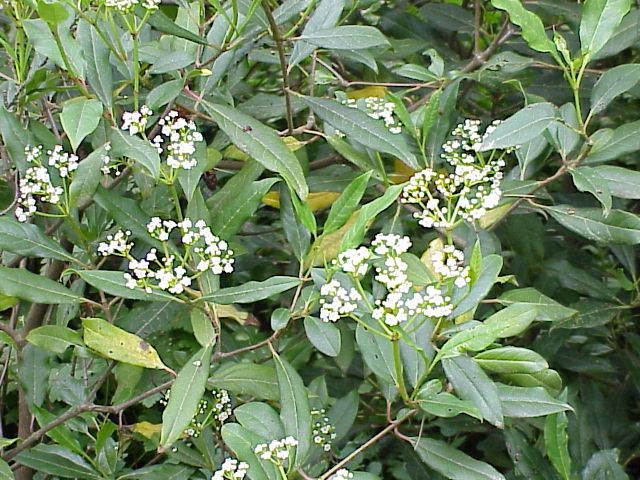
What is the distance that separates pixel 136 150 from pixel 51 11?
0.22 meters

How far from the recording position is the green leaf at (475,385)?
1179 mm

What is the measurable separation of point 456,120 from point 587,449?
804mm

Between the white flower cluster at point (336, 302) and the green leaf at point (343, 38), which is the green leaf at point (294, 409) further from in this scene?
the green leaf at point (343, 38)

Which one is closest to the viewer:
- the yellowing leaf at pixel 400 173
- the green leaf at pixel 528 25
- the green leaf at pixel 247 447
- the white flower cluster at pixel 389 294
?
the white flower cluster at pixel 389 294

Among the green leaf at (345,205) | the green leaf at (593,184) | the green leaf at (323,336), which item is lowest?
the green leaf at (323,336)

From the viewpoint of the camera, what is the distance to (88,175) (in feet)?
4.21

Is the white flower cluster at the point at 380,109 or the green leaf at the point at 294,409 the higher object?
the white flower cluster at the point at 380,109

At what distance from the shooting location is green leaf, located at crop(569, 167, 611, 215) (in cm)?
130

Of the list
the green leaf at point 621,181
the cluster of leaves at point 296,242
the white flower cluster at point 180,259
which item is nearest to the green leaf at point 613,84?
the cluster of leaves at point 296,242

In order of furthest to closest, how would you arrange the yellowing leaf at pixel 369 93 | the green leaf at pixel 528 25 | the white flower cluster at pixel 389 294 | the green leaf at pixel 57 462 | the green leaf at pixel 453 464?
1. the yellowing leaf at pixel 369 93
2. the green leaf at pixel 57 462
3. the green leaf at pixel 528 25
4. the green leaf at pixel 453 464
5. the white flower cluster at pixel 389 294

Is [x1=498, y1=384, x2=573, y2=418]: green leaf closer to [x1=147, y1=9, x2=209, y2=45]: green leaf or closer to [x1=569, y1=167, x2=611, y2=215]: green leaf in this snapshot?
[x1=569, y1=167, x2=611, y2=215]: green leaf

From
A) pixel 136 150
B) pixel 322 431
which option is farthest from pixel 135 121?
pixel 322 431

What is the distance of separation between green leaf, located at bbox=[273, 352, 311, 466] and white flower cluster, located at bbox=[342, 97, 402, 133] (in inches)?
18.3

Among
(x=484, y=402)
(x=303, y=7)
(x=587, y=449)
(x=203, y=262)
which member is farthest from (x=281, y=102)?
(x=587, y=449)
